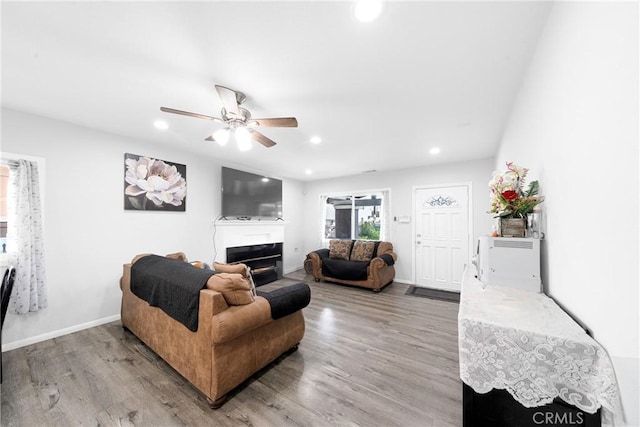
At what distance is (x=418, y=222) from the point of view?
184 inches

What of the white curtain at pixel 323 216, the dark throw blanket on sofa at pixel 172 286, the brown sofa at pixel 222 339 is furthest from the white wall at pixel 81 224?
the white curtain at pixel 323 216

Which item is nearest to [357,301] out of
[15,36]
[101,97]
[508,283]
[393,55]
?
[508,283]

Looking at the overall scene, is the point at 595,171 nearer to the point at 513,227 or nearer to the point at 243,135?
the point at 513,227

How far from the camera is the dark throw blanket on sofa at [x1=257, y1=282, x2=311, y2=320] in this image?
1899 mm

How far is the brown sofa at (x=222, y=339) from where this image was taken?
1.56 metres

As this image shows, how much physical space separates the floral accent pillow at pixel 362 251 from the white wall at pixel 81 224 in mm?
3385

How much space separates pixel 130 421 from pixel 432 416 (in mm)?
1963

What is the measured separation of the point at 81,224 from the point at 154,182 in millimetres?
943

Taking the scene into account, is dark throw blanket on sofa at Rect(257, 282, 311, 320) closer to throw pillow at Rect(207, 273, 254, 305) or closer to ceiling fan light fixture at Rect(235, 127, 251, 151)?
throw pillow at Rect(207, 273, 254, 305)

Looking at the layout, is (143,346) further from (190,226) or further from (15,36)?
(15,36)

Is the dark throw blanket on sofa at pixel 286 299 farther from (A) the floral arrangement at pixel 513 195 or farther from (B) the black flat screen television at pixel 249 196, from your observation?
(B) the black flat screen television at pixel 249 196
